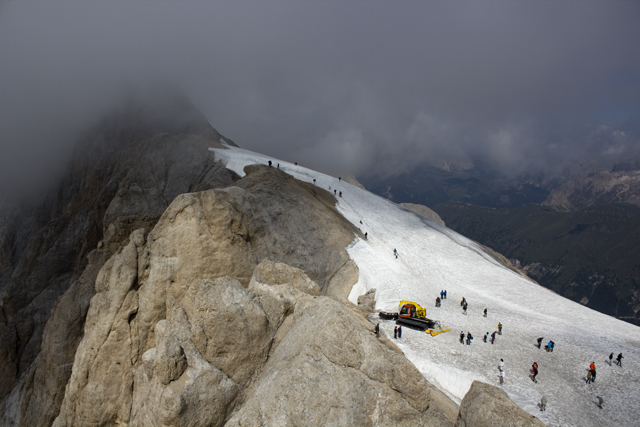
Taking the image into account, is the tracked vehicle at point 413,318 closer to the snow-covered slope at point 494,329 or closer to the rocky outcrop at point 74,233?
the snow-covered slope at point 494,329

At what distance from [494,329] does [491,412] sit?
25849mm

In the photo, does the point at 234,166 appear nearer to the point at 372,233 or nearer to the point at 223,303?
the point at 372,233

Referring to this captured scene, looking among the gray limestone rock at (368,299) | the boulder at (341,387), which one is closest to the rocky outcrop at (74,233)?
the gray limestone rock at (368,299)

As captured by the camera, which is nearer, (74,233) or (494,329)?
(494,329)

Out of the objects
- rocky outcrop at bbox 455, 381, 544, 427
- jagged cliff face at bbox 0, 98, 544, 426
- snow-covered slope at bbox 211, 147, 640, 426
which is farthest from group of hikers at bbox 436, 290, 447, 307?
rocky outcrop at bbox 455, 381, 544, 427

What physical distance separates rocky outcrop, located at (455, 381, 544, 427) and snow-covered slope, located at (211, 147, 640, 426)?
13.7 meters

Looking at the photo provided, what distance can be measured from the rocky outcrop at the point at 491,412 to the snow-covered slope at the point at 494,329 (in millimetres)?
13741

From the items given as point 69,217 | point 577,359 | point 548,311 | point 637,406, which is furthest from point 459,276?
point 69,217

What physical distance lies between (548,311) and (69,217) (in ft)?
238

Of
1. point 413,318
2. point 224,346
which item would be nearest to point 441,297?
point 413,318

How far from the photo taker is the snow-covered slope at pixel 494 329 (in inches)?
961

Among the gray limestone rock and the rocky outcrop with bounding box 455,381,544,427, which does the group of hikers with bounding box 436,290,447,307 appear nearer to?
the gray limestone rock

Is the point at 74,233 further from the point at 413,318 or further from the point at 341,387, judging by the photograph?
the point at 341,387

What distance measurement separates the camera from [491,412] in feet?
37.5
